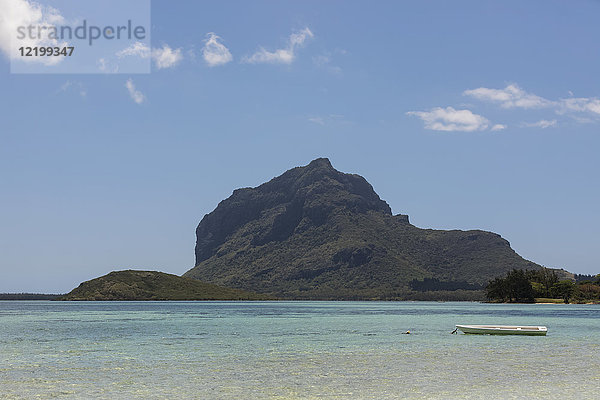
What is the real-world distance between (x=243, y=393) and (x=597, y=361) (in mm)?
31088

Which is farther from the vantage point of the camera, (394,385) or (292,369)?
(292,369)

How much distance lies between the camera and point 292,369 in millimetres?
43344

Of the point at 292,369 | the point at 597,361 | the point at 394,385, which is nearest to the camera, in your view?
the point at 394,385

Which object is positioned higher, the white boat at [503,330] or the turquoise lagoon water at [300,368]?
the turquoise lagoon water at [300,368]

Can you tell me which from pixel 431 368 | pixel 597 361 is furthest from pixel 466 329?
pixel 431 368

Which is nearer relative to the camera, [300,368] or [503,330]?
[300,368]

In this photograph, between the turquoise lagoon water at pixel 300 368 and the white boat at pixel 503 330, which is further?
the white boat at pixel 503 330

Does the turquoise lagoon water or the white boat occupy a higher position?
the turquoise lagoon water

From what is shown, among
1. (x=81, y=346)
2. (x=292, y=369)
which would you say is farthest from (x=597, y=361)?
(x=81, y=346)

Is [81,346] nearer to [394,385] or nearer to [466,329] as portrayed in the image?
[394,385]

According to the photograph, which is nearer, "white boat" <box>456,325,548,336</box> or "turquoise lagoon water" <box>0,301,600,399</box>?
"turquoise lagoon water" <box>0,301,600,399</box>

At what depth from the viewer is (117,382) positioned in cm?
3828

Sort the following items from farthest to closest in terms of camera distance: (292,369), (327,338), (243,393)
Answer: (327,338) → (292,369) → (243,393)

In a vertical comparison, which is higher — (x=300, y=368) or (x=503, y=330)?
(x=300, y=368)
